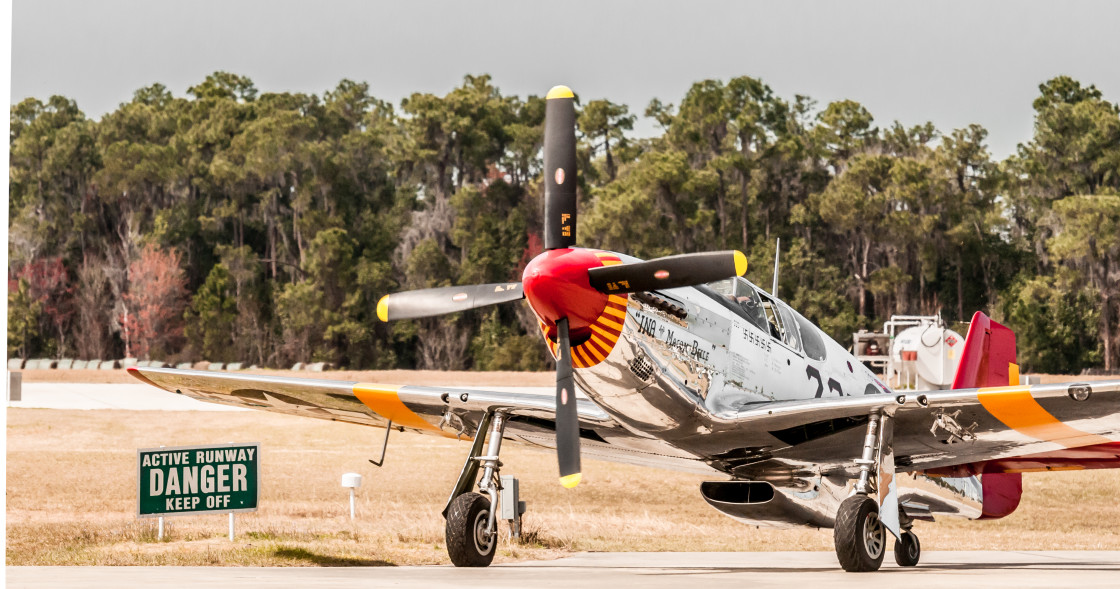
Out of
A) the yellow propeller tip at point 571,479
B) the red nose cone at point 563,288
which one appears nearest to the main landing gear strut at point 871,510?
the yellow propeller tip at point 571,479

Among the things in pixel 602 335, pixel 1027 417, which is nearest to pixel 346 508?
pixel 602 335

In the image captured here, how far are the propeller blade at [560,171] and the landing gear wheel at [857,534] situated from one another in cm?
338

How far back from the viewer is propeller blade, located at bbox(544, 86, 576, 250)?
998 cm

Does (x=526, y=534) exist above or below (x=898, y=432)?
below

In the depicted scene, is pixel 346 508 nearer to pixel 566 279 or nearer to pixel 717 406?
pixel 717 406

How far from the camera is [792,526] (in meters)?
12.8

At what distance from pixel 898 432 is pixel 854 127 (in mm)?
54950

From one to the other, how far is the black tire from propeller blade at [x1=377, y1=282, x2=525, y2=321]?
5.68 ft

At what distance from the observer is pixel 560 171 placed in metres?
10.3

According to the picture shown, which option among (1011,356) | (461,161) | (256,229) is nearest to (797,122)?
(461,161)

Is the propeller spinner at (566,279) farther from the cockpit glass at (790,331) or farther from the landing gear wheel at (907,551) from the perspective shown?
the landing gear wheel at (907,551)

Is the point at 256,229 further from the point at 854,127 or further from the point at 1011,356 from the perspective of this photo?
the point at 1011,356

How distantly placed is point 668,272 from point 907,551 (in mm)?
5681

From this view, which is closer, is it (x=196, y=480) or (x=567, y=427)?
(x=567, y=427)
